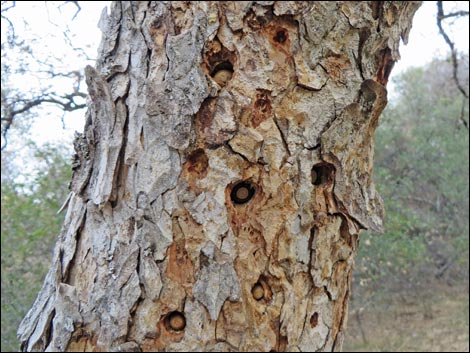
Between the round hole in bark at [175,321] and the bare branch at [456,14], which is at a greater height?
the bare branch at [456,14]

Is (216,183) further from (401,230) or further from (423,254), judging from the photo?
(423,254)

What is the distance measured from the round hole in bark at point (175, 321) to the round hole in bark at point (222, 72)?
0.45m

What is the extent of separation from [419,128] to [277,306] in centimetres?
917

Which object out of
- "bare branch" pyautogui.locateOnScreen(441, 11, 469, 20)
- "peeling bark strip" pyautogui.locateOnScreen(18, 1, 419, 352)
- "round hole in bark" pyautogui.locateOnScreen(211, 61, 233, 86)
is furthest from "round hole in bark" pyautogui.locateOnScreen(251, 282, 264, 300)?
"bare branch" pyautogui.locateOnScreen(441, 11, 469, 20)

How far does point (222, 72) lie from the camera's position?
106cm

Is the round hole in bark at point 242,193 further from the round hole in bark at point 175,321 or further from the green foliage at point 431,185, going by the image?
the green foliage at point 431,185

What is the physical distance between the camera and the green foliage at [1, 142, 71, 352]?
5.38 m

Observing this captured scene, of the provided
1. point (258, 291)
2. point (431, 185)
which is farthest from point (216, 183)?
point (431, 185)

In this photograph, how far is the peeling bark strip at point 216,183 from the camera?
39.0 inches

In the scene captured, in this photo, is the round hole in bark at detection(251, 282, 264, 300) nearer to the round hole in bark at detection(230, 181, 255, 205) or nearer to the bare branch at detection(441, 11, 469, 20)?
the round hole in bark at detection(230, 181, 255, 205)

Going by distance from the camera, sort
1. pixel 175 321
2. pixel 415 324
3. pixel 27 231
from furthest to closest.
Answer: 1. pixel 415 324
2. pixel 27 231
3. pixel 175 321

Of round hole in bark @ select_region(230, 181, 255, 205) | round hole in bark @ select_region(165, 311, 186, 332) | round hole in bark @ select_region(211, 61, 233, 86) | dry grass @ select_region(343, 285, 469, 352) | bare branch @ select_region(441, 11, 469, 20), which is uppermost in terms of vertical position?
bare branch @ select_region(441, 11, 469, 20)

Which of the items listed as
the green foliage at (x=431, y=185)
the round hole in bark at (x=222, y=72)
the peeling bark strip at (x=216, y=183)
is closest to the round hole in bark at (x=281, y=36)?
the peeling bark strip at (x=216, y=183)

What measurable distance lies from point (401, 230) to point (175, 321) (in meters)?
6.25
